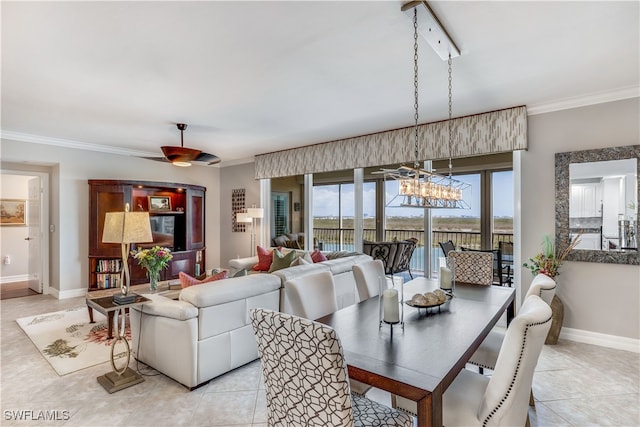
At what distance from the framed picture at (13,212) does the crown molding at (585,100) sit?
9356 millimetres

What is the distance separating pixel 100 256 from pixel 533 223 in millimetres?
6491

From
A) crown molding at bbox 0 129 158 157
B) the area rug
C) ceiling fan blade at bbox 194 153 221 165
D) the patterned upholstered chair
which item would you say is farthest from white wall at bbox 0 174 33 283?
the patterned upholstered chair

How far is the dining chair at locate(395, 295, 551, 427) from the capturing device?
1.33m

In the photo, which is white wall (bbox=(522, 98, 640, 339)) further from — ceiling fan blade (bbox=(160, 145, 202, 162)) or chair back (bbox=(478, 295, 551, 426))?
ceiling fan blade (bbox=(160, 145, 202, 162))

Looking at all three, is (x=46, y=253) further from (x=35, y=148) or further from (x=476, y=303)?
(x=476, y=303)

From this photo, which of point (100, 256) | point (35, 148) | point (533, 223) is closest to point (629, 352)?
point (533, 223)

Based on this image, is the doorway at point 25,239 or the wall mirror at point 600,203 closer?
the wall mirror at point 600,203

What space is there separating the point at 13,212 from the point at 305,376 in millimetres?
8358

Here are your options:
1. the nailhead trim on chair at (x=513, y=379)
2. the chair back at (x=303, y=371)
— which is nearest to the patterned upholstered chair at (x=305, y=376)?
the chair back at (x=303, y=371)

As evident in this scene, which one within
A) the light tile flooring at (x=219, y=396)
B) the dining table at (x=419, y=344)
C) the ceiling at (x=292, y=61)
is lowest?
the light tile flooring at (x=219, y=396)

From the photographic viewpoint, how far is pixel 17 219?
672 centimetres

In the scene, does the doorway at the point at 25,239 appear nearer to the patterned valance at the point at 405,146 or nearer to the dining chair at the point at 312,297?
the patterned valance at the point at 405,146

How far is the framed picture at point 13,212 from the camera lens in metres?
6.55

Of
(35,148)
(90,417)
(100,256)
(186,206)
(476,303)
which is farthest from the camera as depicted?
(186,206)
